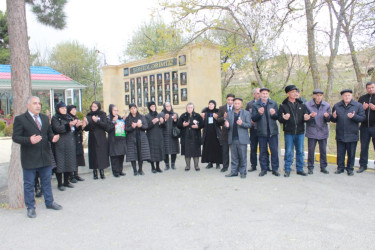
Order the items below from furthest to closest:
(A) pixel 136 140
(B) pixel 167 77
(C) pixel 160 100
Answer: (C) pixel 160 100 < (B) pixel 167 77 < (A) pixel 136 140

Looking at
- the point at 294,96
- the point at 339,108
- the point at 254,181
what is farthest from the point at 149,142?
the point at 339,108

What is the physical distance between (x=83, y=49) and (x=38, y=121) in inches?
1282

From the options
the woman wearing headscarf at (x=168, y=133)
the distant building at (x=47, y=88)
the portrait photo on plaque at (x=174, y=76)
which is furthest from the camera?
the distant building at (x=47, y=88)

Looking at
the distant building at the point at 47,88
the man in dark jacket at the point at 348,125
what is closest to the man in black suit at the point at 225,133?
the man in dark jacket at the point at 348,125

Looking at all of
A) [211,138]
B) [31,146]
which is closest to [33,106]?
[31,146]

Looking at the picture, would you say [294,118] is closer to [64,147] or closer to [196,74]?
[64,147]

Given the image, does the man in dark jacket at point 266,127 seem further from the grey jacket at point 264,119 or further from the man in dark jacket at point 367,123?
the man in dark jacket at point 367,123

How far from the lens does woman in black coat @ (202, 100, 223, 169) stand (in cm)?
772

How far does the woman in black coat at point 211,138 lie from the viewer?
7723 mm

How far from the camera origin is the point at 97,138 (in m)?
7.01

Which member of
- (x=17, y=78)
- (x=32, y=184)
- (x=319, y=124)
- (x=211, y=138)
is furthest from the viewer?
(x=211, y=138)

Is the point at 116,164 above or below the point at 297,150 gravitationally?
below

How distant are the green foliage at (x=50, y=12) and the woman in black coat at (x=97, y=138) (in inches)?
99.7

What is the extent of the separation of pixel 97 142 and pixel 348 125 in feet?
18.6
